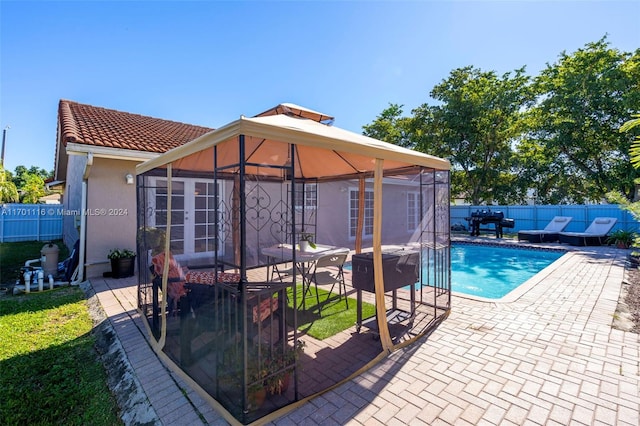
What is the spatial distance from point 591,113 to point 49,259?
23.4 meters

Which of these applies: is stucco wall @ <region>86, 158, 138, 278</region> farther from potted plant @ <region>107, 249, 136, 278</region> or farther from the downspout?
potted plant @ <region>107, 249, 136, 278</region>

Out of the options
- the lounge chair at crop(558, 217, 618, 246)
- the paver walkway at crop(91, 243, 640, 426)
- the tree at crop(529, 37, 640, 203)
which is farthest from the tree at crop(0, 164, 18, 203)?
the tree at crop(529, 37, 640, 203)

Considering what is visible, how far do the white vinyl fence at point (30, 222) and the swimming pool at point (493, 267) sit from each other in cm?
1621

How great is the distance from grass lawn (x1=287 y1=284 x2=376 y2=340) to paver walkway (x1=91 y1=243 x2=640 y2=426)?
0.98 meters

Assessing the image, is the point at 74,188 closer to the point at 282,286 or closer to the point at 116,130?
the point at 116,130

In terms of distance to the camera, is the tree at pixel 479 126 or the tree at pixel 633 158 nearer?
the tree at pixel 633 158

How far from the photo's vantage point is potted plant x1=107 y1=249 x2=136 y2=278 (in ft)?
20.9

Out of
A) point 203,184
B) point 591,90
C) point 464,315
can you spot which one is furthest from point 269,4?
point 591,90

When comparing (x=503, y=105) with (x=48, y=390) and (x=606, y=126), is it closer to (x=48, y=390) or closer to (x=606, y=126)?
(x=606, y=126)

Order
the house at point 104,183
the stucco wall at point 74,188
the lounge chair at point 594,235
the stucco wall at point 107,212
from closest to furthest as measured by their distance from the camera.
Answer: the house at point 104,183 < the stucco wall at point 107,212 < the stucco wall at point 74,188 < the lounge chair at point 594,235

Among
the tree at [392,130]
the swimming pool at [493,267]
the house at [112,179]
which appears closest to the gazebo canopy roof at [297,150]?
the house at [112,179]

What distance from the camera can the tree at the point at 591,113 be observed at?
14539 mm

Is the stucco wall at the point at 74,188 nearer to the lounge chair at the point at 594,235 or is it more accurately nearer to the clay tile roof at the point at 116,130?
the clay tile roof at the point at 116,130

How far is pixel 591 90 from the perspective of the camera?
50.0 ft
